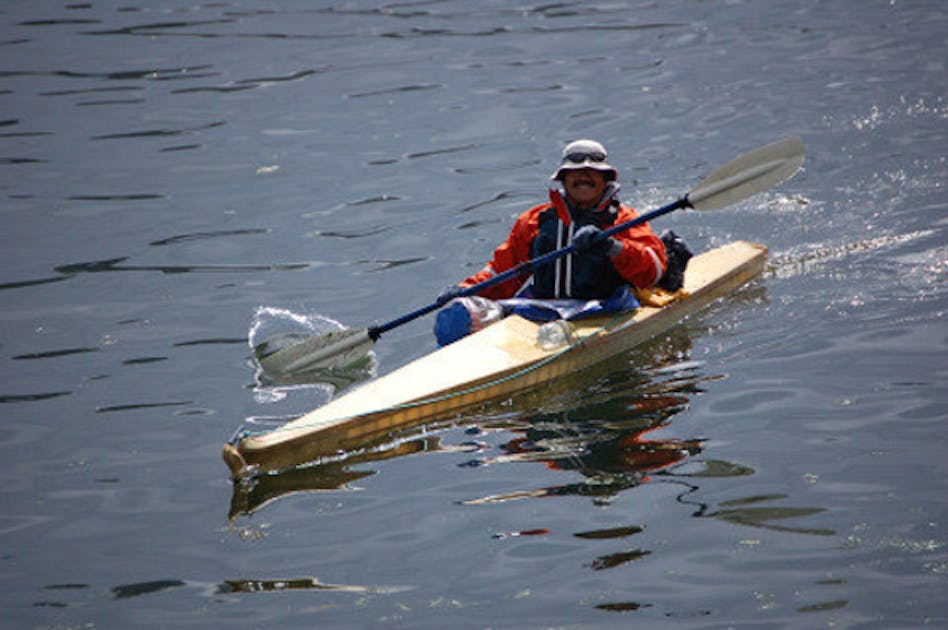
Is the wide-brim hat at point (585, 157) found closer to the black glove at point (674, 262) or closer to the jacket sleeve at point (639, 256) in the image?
the jacket sleeve at point (639, 256)

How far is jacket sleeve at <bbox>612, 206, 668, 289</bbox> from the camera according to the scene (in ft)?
28.5

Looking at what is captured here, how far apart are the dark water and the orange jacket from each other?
552 millimetres

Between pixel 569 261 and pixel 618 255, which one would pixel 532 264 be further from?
pixel 618 255

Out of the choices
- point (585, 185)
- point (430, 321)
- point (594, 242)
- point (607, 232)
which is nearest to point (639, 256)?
point (607, 232)

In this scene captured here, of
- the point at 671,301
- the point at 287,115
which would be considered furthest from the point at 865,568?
the point at 287,115

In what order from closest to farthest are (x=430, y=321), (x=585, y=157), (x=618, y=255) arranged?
1. (x=618, y=255)
2. (x=585, y=157)
3. (x=430, y=321)

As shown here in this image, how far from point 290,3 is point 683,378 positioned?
15.9 meters

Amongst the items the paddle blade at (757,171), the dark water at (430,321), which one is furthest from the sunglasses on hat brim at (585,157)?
the dark water at (430,321)

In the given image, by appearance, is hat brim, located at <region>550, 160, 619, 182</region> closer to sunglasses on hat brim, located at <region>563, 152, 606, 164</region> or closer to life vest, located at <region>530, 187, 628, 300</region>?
sunglasses on hat brim, located at <region>563, 152, 606, 164</region>

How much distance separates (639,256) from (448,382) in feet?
5.32

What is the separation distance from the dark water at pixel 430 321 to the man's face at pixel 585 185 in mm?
1039

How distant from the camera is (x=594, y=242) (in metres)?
8.40

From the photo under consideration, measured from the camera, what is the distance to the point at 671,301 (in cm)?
940

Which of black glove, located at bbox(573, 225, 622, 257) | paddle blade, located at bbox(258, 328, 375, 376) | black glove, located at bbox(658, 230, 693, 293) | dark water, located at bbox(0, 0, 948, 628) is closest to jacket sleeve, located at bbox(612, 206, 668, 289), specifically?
black glove, located at bbox(573, 225, 622, 257)
